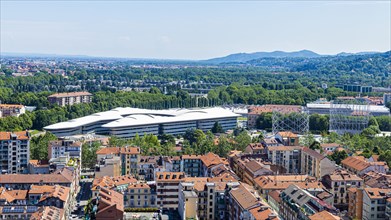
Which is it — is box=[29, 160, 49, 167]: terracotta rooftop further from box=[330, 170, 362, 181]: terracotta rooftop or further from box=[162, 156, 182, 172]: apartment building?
box=[330, 170, 362, 181]: terracotta rooftop

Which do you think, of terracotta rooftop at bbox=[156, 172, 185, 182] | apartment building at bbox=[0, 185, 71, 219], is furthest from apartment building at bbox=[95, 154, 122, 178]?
apartment building at bbox=[0, 185, 71, 219]

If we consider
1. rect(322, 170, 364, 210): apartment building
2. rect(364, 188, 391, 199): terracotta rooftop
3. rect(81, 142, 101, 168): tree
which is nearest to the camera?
rect(364, 188, 391, 199): terracotta rooftop

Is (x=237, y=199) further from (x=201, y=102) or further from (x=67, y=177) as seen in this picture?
(x=201, y=102)

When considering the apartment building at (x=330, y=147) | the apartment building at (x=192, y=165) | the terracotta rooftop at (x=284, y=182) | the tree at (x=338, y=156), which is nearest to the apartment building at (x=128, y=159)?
the apartment building at (x=192, y=165)

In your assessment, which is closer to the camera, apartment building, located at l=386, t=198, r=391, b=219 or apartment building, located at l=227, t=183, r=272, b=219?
apartment building, located at l=227, t=183, r=272, b=219

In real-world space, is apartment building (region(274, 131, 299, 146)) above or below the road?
above

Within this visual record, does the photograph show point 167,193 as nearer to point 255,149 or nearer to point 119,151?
point 119,151
